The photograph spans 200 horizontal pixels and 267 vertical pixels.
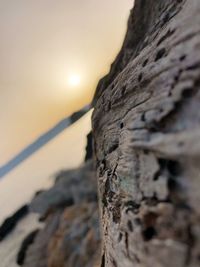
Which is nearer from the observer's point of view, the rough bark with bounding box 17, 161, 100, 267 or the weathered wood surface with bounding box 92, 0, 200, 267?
the weathered wood surface with bounding box 92, 0, 200, 267

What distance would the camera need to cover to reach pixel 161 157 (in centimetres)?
28

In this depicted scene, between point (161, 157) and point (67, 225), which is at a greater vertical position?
point (161, 157)

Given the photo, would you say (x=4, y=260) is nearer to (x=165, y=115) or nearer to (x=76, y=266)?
(x=76, y=266)

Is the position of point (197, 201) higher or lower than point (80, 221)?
higher

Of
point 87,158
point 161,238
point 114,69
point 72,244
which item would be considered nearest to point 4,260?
point 72,244

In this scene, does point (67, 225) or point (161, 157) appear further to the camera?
point (67, 225)

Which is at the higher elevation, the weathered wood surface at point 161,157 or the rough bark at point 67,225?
the weathered wood surface at point 161,157

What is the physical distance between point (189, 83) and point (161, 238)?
132 mm

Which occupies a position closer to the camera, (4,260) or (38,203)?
(4,260)

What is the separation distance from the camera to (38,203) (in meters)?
1.50

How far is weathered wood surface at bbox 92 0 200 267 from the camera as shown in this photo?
253mm

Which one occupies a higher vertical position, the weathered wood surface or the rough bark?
the weathered wood surface

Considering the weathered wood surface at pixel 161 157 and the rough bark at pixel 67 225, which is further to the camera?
the rough bark at pixel 67 225

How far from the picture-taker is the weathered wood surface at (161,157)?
25cm
